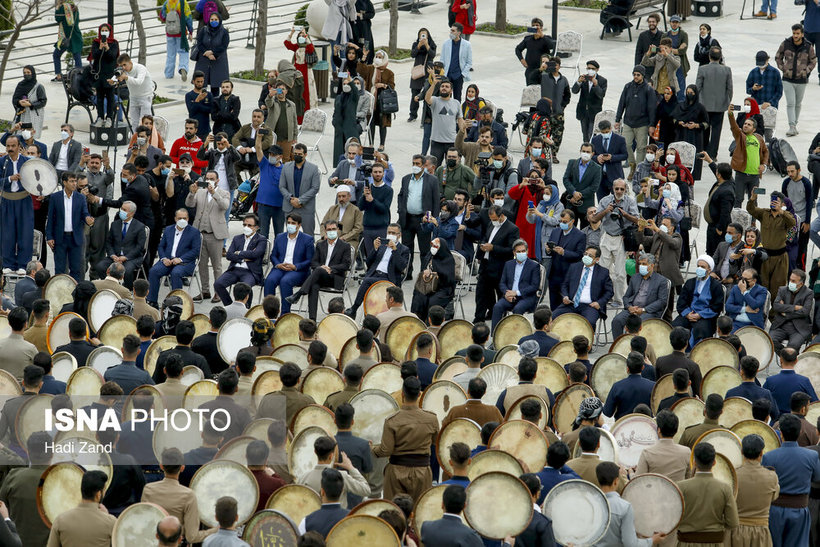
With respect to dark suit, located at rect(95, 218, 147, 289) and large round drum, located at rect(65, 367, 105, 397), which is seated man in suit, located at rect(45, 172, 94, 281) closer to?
dark suit, located at rect(95, 218, 147, 289)

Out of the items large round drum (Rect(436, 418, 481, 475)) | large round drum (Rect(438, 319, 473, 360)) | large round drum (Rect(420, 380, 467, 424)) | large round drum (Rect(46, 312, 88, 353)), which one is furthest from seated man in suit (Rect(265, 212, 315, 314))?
large round drum (Rect(436, 418, 481, 475))

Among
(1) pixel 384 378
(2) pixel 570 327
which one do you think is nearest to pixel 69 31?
(2) pixel 570 327

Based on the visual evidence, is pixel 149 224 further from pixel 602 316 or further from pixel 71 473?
pixel 71 473

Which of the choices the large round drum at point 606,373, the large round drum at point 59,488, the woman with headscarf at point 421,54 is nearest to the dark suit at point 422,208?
the large round drum at point 606,373

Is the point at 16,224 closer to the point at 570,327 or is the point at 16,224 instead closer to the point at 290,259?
the point at 290,259

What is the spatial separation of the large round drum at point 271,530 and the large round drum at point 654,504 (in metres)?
2.58

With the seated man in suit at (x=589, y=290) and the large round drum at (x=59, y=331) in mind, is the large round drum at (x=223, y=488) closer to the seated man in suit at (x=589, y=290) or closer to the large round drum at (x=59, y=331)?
the large round drum at (x=59, y=331)

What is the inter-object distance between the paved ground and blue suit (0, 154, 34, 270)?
345 cm

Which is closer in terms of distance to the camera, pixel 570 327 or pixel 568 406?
pixel 568 406

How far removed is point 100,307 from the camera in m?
16.1

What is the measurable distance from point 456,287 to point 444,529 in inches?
365

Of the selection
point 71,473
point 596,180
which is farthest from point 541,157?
point 71,473

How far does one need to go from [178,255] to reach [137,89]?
20.6 ft

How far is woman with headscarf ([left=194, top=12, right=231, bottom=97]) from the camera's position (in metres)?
25.9
